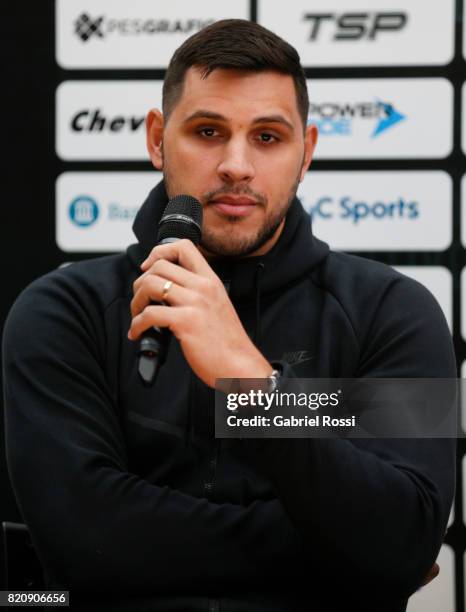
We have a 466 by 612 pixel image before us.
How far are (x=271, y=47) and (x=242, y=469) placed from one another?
0.68m

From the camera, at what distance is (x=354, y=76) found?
1.97 meters

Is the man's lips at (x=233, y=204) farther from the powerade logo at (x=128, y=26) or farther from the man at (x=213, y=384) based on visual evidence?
the powerade logo at (x=128, y=26)

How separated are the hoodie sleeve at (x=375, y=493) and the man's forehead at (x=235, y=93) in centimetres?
43

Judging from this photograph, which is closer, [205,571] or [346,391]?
[205,571]

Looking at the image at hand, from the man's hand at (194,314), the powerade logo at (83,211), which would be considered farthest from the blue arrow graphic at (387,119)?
the man's hand at (194,314)

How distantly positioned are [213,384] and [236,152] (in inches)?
16.5

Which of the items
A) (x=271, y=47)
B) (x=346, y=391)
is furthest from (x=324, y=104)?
(x=346, y=391)

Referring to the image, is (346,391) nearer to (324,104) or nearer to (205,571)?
(205,571)

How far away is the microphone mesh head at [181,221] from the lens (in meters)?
0.94

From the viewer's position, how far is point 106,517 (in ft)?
3.39

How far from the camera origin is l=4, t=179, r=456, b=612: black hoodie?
99cm

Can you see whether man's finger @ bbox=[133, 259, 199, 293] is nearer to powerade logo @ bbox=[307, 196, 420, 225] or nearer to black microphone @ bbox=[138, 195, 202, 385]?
black microphone @ bbox=[138, 195, 202, 385]

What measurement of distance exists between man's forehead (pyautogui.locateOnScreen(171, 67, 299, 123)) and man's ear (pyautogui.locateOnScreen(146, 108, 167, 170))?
4.7 inches

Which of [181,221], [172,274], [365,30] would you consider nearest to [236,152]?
[181,221]
